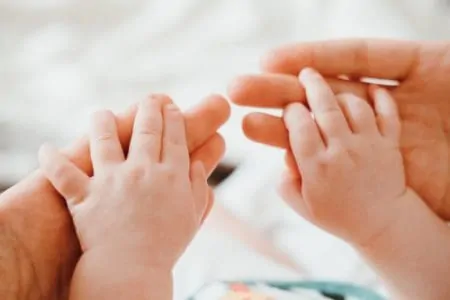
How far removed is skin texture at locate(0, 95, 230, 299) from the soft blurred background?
0.65 feet

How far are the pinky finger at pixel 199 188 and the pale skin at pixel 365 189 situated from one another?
2.6 inches

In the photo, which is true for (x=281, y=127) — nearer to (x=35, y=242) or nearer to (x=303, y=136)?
(x=303, y=136)

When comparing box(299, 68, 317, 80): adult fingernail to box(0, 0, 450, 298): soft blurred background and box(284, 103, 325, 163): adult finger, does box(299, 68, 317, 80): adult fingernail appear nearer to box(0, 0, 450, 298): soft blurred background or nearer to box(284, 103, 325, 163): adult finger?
box(284, 103, 325, 163): adult finger

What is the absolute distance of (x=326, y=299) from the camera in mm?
778

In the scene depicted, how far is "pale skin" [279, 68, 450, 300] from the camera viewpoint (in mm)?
657

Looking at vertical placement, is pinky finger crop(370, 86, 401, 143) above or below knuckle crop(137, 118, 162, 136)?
below

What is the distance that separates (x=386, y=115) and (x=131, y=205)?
0.22 metres

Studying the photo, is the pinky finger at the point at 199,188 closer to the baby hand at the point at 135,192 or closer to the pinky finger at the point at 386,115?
the baby hand at the point at 135,192

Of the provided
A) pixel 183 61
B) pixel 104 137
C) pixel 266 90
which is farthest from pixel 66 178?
pixel 183 61

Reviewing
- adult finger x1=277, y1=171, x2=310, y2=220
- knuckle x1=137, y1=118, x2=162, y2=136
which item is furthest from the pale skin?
knuckle x1=137, y1=118, x2=162, y2=136

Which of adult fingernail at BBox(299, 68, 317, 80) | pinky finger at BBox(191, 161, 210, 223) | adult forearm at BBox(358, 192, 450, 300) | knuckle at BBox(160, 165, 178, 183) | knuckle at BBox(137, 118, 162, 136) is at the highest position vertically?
adult fingernail at BBox(299, 68, 317, 80)

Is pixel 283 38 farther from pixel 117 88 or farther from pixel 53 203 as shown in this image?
pixel 53 203

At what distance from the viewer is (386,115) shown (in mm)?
686

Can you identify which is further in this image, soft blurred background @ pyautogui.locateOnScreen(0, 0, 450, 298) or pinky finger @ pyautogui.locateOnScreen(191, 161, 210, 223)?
soft blurred background @ pyautogui.locateOnScreen(0, 0, 450, 298)
